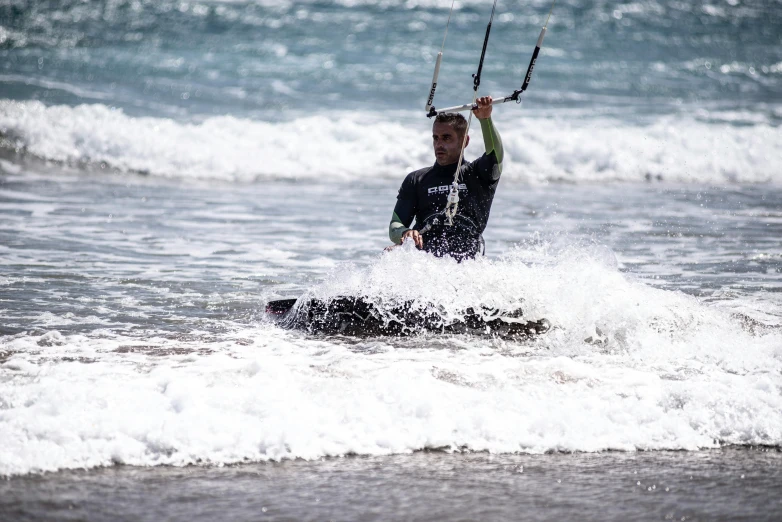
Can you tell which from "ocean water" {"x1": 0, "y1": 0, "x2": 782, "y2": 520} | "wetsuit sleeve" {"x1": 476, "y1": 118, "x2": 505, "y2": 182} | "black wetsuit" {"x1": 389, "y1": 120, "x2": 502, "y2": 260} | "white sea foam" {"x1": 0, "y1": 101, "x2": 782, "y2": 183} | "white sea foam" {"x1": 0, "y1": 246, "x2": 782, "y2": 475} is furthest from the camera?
"white sea foam" {"x1": 0, "y1": 101, "x2": 782, "y2": 183}

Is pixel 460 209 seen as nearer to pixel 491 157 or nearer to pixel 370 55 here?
pixel 491 157

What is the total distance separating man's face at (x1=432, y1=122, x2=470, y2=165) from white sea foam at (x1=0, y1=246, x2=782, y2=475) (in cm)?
83

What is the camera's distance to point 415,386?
194 inches

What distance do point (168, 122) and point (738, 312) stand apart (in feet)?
46.5

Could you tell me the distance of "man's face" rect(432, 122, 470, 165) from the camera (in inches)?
261

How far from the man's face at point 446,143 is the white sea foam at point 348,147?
387 inches

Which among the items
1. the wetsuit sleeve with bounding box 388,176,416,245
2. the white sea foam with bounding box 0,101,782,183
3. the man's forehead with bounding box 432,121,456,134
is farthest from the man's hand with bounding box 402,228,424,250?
the white sea foam with bounding box 0,101,782,183

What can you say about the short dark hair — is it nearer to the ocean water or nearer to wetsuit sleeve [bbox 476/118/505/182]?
wetsuit sleeve [bbox 476/118/505/182]

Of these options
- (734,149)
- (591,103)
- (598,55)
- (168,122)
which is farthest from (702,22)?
(168,122)

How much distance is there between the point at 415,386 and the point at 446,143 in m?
2.37

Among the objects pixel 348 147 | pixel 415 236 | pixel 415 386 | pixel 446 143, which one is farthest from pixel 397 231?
pixel 348 147

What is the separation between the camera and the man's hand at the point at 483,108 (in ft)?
19.6

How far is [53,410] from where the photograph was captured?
4.45m

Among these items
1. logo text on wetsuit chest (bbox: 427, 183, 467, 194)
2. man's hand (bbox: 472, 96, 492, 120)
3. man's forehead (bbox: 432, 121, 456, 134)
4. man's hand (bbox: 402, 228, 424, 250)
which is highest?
man's hand (bbox: 472, 96, 492, 120)
